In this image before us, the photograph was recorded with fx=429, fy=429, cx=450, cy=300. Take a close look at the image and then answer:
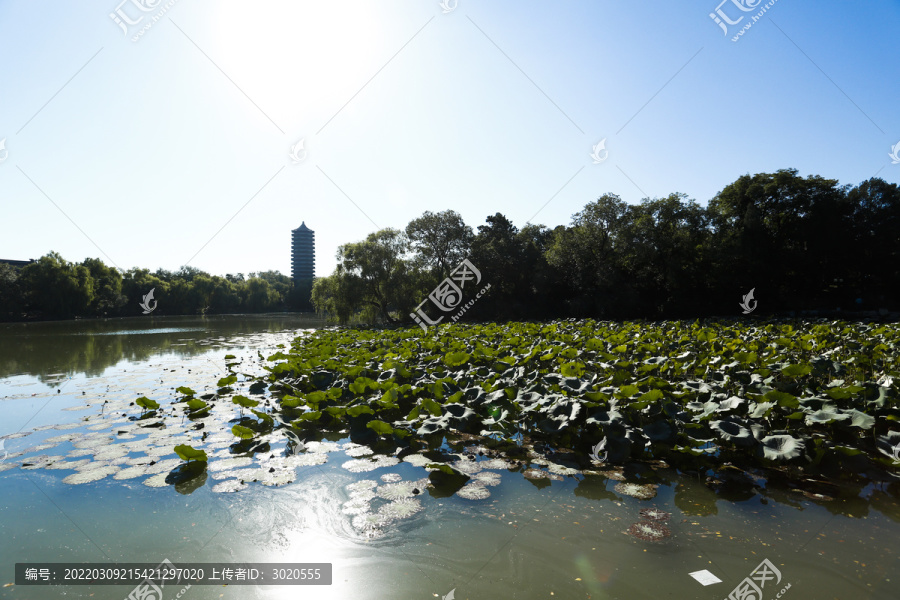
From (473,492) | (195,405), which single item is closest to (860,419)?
(473,492)

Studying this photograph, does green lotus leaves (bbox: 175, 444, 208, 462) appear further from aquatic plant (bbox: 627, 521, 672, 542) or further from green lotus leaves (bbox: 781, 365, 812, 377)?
green lotus leaves (bbox: 781, 365, 812, 377)

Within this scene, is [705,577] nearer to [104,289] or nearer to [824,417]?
[824,417]

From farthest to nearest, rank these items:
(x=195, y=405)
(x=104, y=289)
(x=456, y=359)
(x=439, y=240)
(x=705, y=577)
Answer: (x=104, y=289), (x=439, y=240), (x=456, y=359), (x=195, y=405), (x=705, y=577)

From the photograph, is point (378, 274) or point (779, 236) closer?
point (779, 236)

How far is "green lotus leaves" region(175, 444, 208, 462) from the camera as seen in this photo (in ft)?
14.4

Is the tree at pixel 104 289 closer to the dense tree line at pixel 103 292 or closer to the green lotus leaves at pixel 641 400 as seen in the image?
the dense tree line at pixel 103 292

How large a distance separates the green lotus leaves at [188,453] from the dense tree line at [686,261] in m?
24.0

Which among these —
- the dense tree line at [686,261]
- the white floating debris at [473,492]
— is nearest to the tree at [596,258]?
the dense tree line at [686,261]

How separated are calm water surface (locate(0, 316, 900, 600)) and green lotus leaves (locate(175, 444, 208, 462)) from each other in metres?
0.21

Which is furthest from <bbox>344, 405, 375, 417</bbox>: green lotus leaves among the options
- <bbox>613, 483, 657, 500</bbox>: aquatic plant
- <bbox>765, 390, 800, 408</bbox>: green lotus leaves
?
<bbox>765, 390, 800, 408</bbox>: green lotus leaves

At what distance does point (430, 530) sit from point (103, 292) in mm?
63954

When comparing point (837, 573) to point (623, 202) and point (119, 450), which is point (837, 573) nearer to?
point (119, 450)

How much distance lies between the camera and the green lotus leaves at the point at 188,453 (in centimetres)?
438

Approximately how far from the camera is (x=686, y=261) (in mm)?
26281
